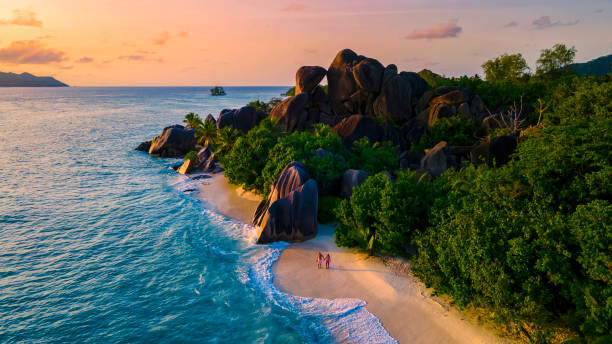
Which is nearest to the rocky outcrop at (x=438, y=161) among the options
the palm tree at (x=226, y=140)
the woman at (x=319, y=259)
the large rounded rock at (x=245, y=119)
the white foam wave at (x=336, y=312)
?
the woman at (x=319, y=259)

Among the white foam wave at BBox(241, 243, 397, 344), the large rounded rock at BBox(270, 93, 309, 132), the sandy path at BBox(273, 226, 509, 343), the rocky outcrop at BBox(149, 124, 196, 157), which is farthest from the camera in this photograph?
the rocky outcrop at BBox(149, 124, 196, 157)

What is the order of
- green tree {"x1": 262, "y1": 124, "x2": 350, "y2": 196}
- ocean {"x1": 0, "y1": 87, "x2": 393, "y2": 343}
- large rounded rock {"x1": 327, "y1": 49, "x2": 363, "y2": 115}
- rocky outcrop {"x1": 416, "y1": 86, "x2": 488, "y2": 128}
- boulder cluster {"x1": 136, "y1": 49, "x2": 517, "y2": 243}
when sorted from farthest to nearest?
large rounded rock {"x1": 327, "y1": 49, "x2": 363, "y2": 115}, rocky outcrop {"x1": 416, "y1": 86, "x2": 488, "y2": 128}, boulder cluster {"x1": 136, "y1": 49, "x2": 517, "y2": 243}, green tree {"x1": 262, "y1": 124, "x2": 350, "y2": 196}, ocean {"x1": 0, "y1": 87, "x2": 393, "y2": 343}

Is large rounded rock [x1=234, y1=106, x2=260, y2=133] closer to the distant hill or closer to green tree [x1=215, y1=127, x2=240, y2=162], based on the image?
green tree [x1=215, y1=127, x2=240, y2=162]

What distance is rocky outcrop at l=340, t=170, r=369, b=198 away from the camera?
106ft

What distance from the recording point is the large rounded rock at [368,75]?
197 feet

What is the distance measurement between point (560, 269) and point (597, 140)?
868 centimetres

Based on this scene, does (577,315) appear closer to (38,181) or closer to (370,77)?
(370,77)

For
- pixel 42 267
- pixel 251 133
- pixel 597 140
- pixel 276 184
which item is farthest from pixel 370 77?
pixel 42 267

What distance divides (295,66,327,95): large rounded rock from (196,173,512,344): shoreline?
40457mm

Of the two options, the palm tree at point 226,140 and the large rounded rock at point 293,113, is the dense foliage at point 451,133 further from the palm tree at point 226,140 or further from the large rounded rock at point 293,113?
the palm tree at point 226,140

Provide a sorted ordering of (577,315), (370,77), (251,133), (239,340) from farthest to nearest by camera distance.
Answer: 1. (370,77)
2. (251,133)
3. (239,340)
4. (577,315)

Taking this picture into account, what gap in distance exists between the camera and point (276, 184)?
106 ft

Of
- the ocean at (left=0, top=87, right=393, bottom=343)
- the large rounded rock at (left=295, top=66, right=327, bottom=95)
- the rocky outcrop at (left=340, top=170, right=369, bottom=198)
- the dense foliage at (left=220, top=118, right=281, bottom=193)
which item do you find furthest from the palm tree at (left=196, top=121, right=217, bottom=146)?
the rocky outcrop at (left=340, top=170, right=369, bottom=198)

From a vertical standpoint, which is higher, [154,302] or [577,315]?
[577,315]
